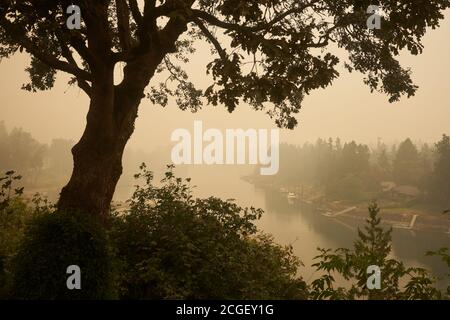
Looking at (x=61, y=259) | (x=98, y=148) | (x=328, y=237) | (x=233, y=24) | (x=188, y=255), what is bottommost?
(x=328, y=237)

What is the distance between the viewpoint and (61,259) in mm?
5098

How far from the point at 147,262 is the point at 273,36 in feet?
16.7

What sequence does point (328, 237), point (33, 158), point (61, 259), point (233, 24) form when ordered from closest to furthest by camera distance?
1. point (61, 259)
2. point (233, 24)
3. point (328, 237)
4. point (33, 158)

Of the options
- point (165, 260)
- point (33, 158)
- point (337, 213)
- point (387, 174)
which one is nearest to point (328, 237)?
point (337, 213)

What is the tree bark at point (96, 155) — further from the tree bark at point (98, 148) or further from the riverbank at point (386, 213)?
the riverbank at point (386, 213)

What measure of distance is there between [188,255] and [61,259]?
297 cm

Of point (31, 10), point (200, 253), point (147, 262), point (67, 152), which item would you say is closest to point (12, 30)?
point (31, 10)

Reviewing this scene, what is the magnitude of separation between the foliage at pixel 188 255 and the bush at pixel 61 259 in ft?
3.81

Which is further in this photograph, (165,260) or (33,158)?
(33,158)

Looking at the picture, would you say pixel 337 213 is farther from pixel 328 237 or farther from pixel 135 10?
pixel 135 10

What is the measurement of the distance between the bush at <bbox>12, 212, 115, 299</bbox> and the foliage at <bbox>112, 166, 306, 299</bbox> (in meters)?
1.16

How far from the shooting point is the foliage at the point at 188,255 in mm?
7105

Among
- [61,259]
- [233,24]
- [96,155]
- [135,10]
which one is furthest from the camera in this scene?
[96,155]

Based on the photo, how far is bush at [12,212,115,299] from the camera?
510 cm
